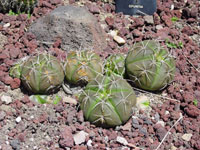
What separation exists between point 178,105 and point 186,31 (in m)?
1.44

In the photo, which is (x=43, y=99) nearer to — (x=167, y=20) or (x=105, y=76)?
(x=105, y=76)

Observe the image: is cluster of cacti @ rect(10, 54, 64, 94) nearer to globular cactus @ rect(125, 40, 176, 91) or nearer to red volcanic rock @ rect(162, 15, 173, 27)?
globular cactus @ rect(125, 40, 176, 91)

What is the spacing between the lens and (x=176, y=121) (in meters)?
4.23

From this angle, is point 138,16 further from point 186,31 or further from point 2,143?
point 2,143

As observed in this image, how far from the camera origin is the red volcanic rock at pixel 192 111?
4.28m

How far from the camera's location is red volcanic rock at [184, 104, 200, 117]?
14.0ft

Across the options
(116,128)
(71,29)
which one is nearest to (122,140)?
(116,128)

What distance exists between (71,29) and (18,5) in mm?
1126

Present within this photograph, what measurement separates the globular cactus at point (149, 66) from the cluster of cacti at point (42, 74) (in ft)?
2.61

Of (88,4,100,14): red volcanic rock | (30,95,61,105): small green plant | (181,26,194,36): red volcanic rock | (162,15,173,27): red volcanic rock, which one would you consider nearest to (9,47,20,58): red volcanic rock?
(30,95,61,105): small green plant

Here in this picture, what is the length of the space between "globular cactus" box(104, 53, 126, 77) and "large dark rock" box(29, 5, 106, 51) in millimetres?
494

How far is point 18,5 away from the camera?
5332mm

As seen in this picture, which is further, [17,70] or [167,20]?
[167,20]

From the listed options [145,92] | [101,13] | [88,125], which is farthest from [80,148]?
[101,13]
